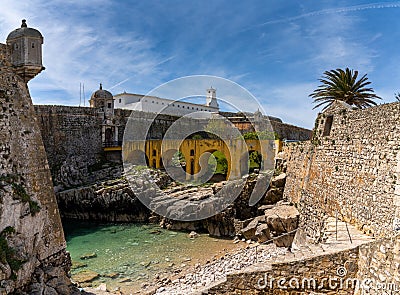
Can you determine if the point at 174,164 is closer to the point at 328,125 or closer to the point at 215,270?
the point at 215,270

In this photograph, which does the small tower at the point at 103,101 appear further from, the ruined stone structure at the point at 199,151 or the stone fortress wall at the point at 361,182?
the stone fortress wall at the point at 361,182

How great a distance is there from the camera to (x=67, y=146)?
83.6 ft

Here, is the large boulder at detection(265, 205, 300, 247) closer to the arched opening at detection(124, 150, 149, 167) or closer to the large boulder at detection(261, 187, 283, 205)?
the large boulder at detection(261, 187, 283, 205)

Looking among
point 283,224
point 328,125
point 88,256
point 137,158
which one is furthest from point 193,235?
point 137,158

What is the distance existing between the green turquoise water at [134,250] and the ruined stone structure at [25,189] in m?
4.11

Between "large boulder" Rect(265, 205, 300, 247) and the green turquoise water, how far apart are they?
2578 mm

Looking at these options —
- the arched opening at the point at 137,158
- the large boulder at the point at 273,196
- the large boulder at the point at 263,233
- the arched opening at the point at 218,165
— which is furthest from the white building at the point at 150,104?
the large boulder at the point at 263,233

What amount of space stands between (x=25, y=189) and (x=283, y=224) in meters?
9.68

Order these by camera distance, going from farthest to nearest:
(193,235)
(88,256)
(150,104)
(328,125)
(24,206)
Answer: (150,104) → (193,235) → (88,256) → (328,125) → (24,206)

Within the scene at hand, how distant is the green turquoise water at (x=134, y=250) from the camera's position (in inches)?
525

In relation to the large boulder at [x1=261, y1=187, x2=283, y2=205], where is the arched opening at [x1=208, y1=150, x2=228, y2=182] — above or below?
above

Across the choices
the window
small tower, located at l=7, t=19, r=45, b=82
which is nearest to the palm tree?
the window

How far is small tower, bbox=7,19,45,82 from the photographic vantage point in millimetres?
8453

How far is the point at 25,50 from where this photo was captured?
8461 millimetres
